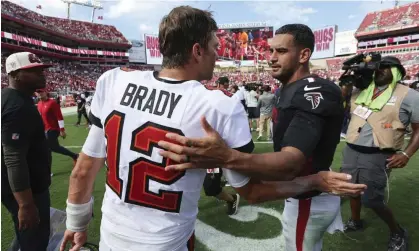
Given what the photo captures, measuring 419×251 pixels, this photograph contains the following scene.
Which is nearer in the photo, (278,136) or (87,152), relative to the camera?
(87,152)

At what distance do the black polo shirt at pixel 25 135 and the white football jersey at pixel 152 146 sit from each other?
1220 millimetres

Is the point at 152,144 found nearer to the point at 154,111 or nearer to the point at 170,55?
the point at 154,111

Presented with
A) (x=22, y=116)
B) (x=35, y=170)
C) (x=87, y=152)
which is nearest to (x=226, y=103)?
(x=87, y=152)

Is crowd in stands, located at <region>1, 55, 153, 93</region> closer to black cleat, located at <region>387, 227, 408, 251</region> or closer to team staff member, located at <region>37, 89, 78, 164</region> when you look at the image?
team staff member, located at <region>37, 89, 78, 164</region>

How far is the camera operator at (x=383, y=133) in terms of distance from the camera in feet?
10.2

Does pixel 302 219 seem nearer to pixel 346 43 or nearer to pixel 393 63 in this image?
pixel 393 63

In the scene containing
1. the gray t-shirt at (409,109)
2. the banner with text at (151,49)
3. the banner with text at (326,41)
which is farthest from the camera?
the banner with text at (151,49)

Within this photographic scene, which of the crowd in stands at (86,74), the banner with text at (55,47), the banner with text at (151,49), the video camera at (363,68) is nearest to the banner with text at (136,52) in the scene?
the banner with text at (55,47)

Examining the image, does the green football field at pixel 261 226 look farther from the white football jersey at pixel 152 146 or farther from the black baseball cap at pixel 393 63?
the white football jersey at pixel 152 146

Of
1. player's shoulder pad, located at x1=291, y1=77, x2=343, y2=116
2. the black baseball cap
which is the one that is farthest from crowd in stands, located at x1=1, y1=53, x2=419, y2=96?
player's shoulder pad, located at x1=291, y1=77, x2=343, y2=116

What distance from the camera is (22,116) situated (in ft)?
7.55

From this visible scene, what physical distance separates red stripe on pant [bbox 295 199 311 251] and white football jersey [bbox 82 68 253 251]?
95 cm

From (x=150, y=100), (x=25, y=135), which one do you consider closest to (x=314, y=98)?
(x=150, y=100)

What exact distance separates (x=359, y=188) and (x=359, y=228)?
265 centimetres
